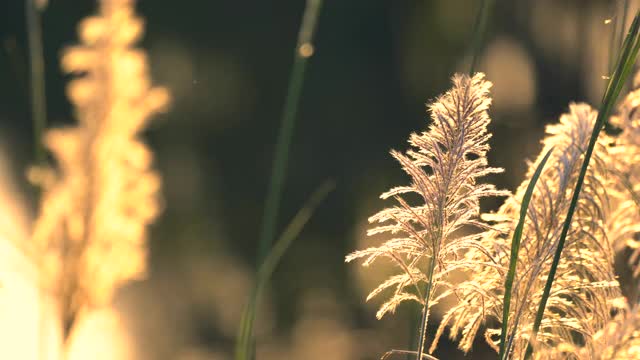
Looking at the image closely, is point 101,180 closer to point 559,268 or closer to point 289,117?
point 289,117

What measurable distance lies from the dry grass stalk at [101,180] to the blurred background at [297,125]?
2.13 m

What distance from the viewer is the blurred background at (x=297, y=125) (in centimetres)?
332

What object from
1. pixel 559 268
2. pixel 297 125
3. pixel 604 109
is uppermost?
pixel 297 125

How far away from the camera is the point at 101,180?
0.85 m

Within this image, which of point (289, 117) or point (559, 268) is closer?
point (289, 117)

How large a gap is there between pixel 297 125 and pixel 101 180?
3.35m

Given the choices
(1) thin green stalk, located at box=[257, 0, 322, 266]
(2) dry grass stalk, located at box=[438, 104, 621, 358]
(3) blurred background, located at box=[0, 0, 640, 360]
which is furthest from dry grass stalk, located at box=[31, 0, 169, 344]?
(3) blurred background, located at box=[0, 0, 640, 360]

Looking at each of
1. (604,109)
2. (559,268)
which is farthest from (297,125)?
(604,109)

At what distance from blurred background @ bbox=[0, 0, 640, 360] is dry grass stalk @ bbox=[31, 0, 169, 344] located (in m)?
2.13

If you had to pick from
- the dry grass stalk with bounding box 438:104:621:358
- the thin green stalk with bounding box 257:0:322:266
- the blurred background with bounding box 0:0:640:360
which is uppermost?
the blurred background with bounding box 0:0:640:360

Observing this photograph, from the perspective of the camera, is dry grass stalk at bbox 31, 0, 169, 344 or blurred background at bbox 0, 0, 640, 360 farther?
blurred background at bbox 0, 0, 640, 360

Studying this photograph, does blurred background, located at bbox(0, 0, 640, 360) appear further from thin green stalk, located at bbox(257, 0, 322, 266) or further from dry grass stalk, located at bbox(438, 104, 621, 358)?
thin green stalk, located at bbox(257, 0, 322, 266)

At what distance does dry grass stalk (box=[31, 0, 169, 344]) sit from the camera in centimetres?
83

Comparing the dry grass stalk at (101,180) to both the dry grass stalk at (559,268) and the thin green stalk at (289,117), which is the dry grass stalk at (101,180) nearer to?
the thin green stalk at (289,117)
